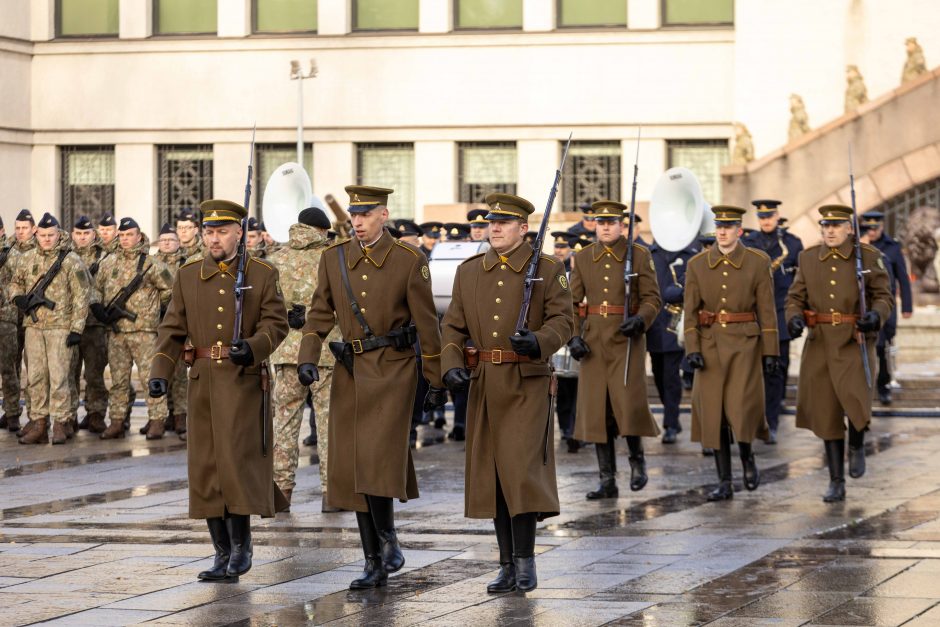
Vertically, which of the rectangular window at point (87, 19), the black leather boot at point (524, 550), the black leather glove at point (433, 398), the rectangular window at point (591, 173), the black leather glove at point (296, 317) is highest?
the rectangular window at point (87, 19)

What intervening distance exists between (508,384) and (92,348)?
9.16m

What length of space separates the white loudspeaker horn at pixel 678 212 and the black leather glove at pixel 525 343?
8.46 meters

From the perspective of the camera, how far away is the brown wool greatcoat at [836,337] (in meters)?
12.5

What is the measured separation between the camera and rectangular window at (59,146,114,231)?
38188mm

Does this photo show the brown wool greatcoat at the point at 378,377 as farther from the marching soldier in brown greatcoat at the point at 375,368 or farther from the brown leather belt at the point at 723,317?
the brown leather belt at the point at 723,317

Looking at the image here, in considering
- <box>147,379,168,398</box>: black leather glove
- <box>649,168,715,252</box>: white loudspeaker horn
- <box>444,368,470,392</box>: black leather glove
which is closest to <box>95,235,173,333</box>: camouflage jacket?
<box>649,168,715,252</box>: white loudspeaker horn

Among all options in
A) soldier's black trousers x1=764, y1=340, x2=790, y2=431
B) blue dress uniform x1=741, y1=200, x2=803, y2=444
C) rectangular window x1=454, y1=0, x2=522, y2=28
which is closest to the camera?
soldier's black trousers x1=764, y1=340, x2=790, y2=431

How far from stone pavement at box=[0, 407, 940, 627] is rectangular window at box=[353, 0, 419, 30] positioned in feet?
77.2

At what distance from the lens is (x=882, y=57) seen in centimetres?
3397

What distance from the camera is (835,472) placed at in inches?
478

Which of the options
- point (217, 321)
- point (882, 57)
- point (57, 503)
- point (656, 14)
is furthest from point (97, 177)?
point (217, 321)

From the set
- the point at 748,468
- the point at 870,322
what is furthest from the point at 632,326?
the point at 870,322

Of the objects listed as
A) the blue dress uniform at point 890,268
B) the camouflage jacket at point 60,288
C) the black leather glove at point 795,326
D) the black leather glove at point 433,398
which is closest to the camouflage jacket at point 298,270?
the black leather glove at point 433,398

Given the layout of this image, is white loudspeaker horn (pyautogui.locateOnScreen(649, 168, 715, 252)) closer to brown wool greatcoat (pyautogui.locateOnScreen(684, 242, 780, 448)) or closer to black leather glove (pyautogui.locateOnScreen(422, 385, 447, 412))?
brown wool greatcoat (pyautogui.locateOnScreen(684, 242, 780, 448))
